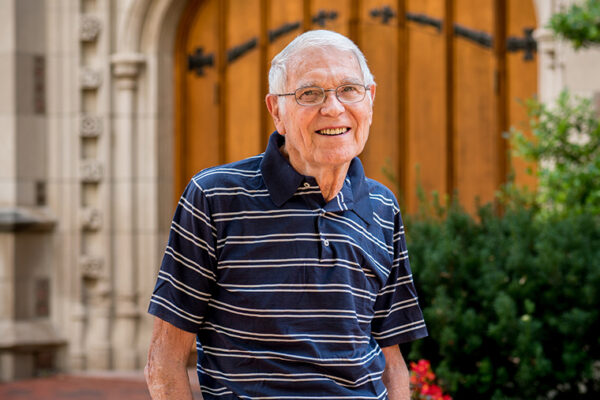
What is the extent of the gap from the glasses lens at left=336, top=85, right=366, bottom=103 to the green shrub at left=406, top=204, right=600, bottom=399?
1.92 metres

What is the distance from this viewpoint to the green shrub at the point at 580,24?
14.7 feet

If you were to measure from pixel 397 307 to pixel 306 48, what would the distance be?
66 centimetres

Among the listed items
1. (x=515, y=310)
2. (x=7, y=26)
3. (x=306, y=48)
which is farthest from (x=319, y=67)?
(x=7, y=26)

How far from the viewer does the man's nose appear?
1.84 metres

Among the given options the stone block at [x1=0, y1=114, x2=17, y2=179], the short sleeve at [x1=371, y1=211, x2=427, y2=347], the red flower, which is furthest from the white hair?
the stone block at [x1=0, y1=114, x2=17, y2=179]

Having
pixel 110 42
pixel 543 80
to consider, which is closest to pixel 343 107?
pixel 543 80

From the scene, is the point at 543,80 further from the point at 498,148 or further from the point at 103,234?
the point at 103,234

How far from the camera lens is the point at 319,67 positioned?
183 cm

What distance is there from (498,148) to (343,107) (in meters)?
4.65

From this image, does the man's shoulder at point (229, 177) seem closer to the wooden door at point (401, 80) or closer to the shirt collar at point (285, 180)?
the shirt collar at point (285, 180)

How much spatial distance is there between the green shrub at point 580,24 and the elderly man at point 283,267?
297 cm

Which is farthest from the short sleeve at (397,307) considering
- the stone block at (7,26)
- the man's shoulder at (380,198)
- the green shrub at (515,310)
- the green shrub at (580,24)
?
the stone block at (7,26)

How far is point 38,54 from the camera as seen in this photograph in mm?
6898

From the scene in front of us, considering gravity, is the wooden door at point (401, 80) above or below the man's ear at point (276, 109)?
above
